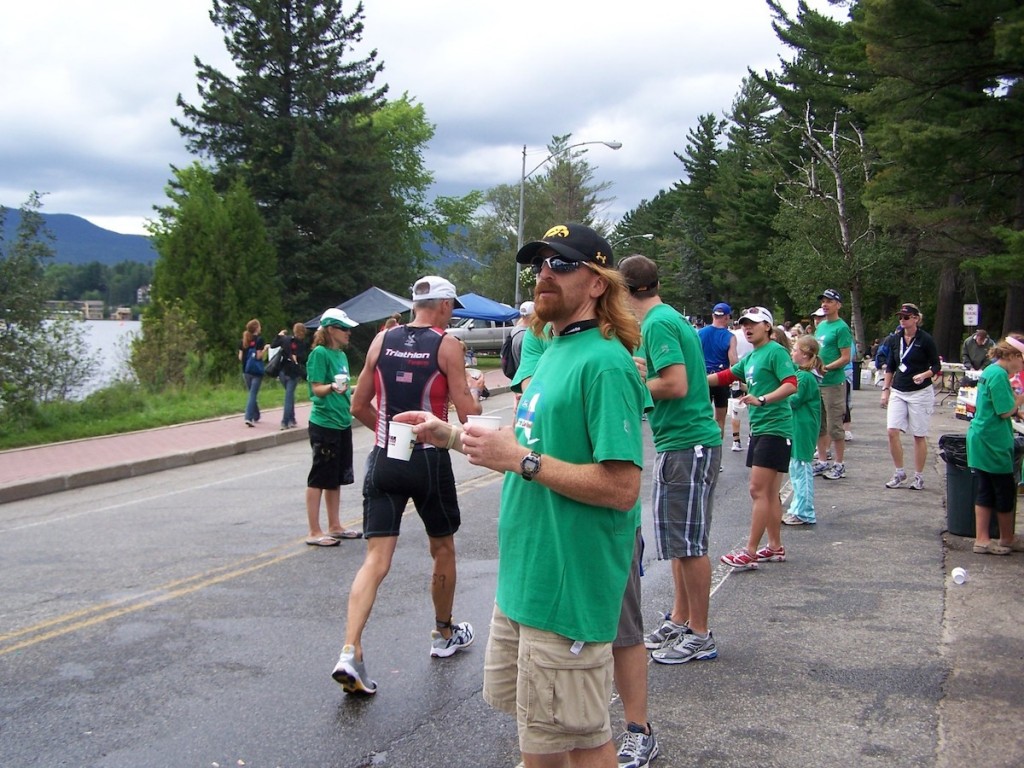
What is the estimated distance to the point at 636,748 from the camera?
3.61m

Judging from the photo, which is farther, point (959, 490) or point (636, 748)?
point (959, 490)

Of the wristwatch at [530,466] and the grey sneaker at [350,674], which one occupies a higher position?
the wristwatch at [530,466]

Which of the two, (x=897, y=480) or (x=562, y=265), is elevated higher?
(x=562, y=265)

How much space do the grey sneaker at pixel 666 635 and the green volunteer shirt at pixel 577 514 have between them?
2405mm

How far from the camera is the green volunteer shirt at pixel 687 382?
4.41 meters

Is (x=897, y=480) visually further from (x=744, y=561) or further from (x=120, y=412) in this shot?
(x=120, y=412)

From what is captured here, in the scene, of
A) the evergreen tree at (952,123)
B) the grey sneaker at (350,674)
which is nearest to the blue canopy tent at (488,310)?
the evergreen tree at (952,123)

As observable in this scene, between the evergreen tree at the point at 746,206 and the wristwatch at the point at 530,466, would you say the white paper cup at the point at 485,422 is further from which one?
the evergreen tree at the point at 746,206

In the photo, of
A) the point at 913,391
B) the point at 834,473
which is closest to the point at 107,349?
the point at 834,473

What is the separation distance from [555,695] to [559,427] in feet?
2.41

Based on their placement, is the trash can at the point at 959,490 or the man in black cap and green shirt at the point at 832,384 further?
the man in black cap and green shirt at the point at 832,384

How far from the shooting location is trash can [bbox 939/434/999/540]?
7484mm

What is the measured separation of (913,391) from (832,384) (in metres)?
1.49

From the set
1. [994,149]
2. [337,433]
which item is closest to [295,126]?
[994,149]
